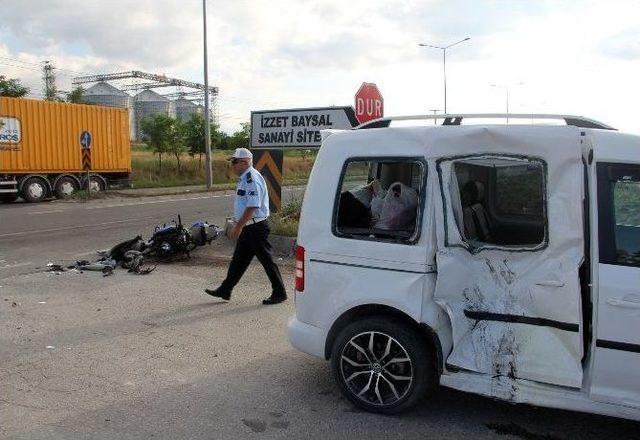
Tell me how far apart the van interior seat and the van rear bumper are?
4.02 feet

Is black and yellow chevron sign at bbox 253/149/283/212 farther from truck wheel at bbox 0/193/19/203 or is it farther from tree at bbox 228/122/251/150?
tree at bbox 228/122/251/150

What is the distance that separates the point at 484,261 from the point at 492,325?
0.39 m

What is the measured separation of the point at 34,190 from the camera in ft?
70.2

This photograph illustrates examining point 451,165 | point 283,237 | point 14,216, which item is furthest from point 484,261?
point 14,216

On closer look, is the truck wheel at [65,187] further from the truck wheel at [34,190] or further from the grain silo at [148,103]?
the grain silo at [148,103]

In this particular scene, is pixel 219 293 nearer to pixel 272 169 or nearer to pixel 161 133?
pixel 272 169

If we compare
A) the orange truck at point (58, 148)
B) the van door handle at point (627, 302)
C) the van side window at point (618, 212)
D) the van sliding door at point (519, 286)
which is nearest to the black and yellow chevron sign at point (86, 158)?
the orange truck at point (58, 148)

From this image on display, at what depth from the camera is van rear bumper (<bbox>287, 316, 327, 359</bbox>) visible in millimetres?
4219

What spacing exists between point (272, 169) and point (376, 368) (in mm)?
7020

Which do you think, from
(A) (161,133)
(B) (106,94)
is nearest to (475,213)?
(A) (161,133)

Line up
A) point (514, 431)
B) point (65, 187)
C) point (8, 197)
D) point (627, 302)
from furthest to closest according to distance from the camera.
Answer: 1. point (65, 187)
2. point (8, 197)
3. point (514, 431)
4. point (627, 302)

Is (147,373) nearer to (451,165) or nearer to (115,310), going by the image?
(115,310)

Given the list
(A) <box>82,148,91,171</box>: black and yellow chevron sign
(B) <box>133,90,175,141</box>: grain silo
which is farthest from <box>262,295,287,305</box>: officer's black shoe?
(B) <box>133,90,175,141</box>: grain silo

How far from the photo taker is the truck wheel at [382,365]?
387 cm
